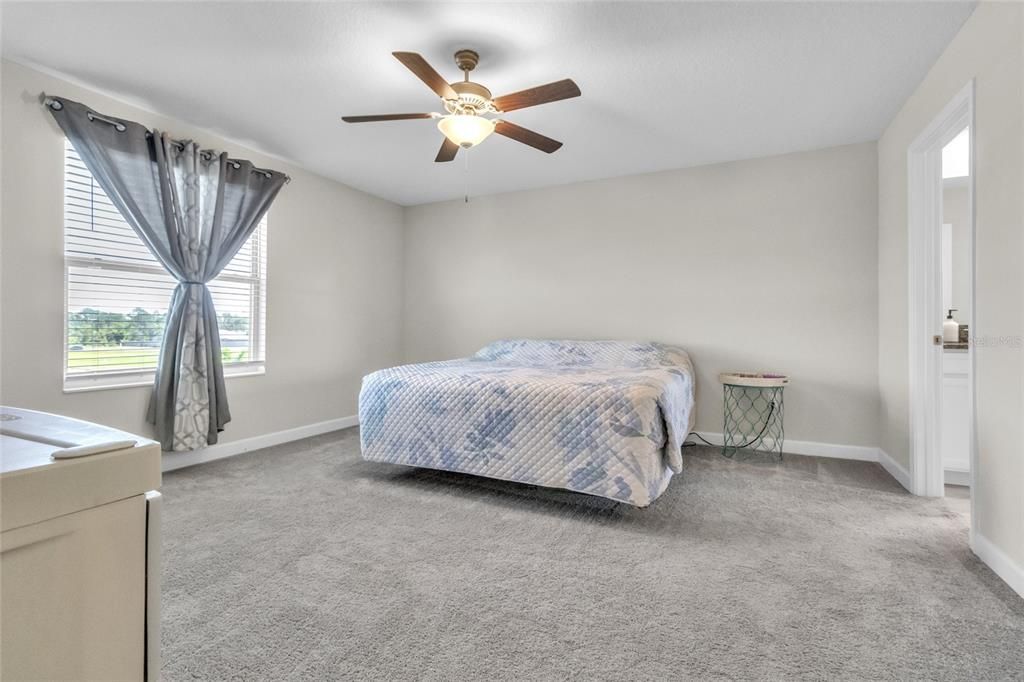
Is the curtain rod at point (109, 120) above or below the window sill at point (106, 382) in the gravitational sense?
above

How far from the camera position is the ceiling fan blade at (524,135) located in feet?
8.66

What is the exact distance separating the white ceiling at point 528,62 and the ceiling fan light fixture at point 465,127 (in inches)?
13.1

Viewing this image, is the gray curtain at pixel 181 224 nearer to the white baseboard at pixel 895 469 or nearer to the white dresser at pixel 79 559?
the white dresser at pixel 79 559

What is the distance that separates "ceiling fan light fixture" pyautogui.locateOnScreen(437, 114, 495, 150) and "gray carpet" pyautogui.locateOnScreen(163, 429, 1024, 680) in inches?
76.5

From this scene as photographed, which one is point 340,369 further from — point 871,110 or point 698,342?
point 871,110

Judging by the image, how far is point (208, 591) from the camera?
176 cm

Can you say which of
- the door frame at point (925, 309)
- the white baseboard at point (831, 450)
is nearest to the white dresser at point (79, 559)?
the door frame at point (925, 309)

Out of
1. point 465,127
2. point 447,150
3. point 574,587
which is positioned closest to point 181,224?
point 447,150

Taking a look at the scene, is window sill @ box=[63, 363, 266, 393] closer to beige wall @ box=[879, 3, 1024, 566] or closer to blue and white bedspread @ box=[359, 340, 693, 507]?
blue and white bedspread @ box=[359, 340, 693, 507]

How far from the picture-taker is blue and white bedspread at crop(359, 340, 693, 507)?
7.89ft

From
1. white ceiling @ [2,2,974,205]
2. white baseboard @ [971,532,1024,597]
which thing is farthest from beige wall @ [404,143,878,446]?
white baseboard @ [971,532,1024,597]

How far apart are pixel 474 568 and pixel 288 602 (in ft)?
2.22

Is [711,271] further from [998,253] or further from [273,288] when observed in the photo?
[273,288]

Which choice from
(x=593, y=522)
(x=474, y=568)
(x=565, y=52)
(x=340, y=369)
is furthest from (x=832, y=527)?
(x=340, y=369)
